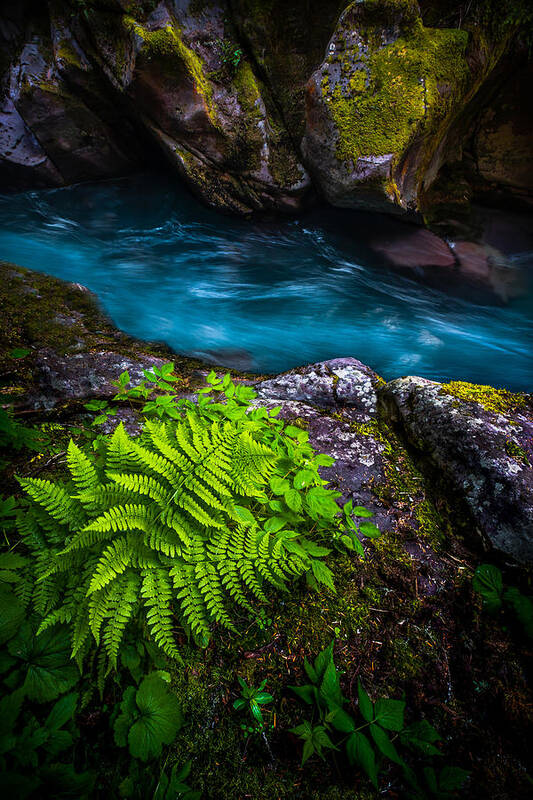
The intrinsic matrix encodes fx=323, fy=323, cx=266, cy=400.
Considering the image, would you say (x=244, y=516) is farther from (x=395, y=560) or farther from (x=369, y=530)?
(x=395, y=560)

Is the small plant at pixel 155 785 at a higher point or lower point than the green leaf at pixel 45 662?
lower

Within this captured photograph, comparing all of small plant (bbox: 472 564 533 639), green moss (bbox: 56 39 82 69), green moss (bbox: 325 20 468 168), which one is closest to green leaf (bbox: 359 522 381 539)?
small plant (bbox: 472 564 533 639)

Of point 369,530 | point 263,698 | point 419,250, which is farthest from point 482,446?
point 419,250

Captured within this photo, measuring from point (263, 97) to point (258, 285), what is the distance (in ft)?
14.2

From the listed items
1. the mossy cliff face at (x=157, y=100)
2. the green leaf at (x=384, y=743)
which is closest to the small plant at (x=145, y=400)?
the green leaf at (x=384, y=743)

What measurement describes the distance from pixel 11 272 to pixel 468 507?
6.94 metres

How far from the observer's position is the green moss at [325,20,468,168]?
5.98 meters

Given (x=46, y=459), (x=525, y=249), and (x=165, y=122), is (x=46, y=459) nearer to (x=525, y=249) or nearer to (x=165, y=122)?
(x=165, y=122)

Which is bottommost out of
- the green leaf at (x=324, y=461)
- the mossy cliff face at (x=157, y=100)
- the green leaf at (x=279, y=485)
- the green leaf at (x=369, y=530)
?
the green leaf at (x=369, y=530)

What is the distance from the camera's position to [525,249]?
8086mm

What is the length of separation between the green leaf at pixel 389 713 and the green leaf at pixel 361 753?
4.1 inches

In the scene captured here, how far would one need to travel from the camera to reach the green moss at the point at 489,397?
2.87 meters

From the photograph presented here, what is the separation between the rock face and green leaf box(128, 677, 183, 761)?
310 inches

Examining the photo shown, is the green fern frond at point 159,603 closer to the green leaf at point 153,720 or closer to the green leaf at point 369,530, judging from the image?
the green leaf at point 153,720
